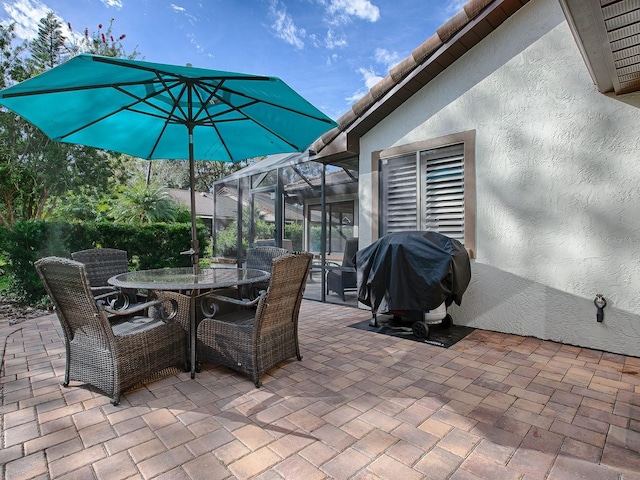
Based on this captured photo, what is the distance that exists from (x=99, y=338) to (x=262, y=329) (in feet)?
3.65

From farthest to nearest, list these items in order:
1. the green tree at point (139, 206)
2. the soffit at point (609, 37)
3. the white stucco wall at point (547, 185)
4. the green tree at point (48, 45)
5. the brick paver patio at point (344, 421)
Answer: the green tree at point (139, 206), the green tree at point (48, 45), the white stucco wall at point (547, 185), the soffit at point (609, 37), the brick paver patio at point (344, 421)

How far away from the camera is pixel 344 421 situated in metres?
2.07

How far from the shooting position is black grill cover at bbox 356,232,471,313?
3545 millimetres

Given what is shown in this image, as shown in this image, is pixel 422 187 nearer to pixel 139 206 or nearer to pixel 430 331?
pixel 430 331

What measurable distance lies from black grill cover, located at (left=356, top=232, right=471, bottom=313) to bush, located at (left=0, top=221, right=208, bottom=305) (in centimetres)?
522

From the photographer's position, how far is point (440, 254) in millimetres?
3582

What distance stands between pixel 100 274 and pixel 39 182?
7.87 m

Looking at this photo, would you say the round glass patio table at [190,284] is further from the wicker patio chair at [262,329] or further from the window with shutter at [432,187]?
the window with shutter at [432,187]

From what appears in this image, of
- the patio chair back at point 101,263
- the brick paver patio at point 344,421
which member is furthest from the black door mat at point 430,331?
the patio chair back at point 101,263

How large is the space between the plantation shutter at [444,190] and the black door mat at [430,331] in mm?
1113

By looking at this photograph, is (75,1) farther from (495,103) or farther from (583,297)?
(583,297)

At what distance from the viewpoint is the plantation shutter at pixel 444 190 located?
4324mm

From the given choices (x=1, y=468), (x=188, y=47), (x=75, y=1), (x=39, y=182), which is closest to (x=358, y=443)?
(x=1, y=468)

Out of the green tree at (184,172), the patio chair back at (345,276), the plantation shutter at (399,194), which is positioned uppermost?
the green tree at (184,172)
